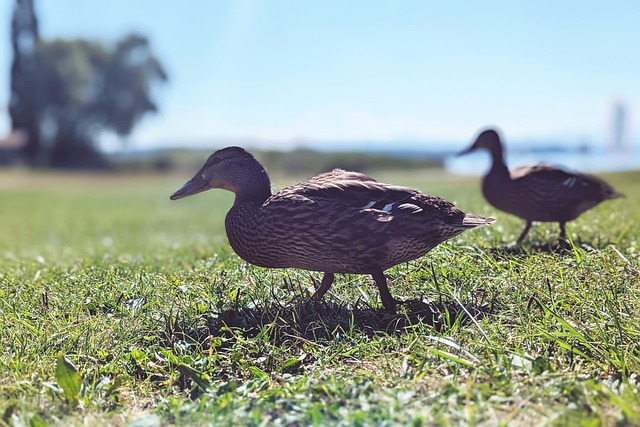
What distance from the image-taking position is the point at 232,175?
13.2ft

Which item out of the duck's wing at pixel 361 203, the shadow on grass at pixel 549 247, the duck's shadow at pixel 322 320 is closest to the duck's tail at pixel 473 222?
the duck's wing at pixel 361 203

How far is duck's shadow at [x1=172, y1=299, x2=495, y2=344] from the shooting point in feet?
10.6

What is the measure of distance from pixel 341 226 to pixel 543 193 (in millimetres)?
2725

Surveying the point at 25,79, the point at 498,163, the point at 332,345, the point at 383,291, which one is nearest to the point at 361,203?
the point at 383,291

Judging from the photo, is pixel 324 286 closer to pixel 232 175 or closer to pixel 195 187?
pixel 232 175

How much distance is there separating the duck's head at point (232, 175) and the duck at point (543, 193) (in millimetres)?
2553

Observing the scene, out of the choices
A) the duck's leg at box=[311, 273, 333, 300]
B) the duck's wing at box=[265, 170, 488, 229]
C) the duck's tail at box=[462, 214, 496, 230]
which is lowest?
the duck's leg at box=[311, 273, 333, 300]

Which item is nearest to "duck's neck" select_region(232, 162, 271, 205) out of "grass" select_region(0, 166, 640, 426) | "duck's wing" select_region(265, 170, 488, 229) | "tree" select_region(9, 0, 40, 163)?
"duck's wing" select_region(265, 170, 488, 229)

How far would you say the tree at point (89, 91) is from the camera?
49875 mm

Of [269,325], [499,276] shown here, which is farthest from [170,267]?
[499,276]

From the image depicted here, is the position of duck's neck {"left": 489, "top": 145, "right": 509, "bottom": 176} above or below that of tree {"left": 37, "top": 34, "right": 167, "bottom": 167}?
below

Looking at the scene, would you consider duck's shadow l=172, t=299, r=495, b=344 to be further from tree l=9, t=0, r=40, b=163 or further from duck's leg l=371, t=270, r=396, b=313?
tree l=9, t=0, r=40, b=163

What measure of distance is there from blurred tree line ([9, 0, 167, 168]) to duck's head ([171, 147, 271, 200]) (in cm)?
4937

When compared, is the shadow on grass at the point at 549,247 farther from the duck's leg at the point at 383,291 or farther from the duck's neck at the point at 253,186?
the duck's neck at the point at 253,186
